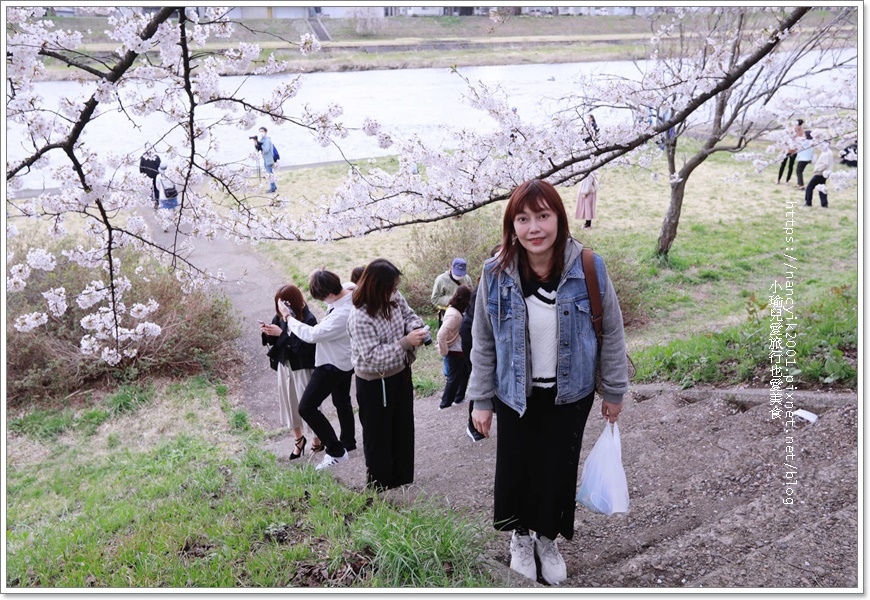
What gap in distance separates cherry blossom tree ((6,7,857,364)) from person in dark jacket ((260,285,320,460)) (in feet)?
2.00

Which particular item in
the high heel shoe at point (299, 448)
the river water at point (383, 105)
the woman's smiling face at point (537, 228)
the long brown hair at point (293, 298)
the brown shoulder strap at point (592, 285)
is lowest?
the high heel shoe at point (299, 448)

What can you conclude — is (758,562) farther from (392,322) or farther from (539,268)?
(392,322)

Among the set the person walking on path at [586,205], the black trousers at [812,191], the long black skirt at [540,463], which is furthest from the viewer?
the black trousers at [812,191]

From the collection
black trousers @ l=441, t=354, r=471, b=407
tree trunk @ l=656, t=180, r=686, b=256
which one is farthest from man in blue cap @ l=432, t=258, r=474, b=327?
tree trunk @ l=656, t=180, r=686, b=256

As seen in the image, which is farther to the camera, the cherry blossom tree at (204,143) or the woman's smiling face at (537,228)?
the cherry blossom tree at (204,143)

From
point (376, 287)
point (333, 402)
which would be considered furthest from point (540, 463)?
point (333, 402)

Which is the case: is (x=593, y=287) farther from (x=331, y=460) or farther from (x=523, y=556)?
(x=331, y=460)

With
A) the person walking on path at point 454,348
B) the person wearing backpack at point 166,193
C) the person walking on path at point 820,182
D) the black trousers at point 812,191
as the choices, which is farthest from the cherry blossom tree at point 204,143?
the black trousers at point 812,191

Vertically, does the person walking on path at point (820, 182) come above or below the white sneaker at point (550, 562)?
above

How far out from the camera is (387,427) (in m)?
3.68

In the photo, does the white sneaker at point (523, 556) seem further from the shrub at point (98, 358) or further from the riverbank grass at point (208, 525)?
the shrub at point (98, 358)

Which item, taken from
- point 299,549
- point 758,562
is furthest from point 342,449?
point 758,562

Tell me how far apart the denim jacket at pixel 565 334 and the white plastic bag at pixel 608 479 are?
25 cm

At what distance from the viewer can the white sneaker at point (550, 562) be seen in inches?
106
